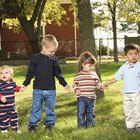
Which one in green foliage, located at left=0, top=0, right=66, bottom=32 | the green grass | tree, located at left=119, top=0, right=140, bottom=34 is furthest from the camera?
tree, located at left=119, top=0, right=140, bottom=34

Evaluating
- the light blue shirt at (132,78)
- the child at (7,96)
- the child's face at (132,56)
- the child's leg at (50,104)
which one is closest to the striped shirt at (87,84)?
the child's leg at (50,104)

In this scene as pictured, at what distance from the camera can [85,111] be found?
8977 mm

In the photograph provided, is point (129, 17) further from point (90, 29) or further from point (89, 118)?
point (89, 118)

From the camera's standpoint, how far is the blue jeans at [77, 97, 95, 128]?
8.83 m

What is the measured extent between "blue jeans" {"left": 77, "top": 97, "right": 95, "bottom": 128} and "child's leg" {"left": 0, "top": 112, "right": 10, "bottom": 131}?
133 centimetres

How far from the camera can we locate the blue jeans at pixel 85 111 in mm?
8828

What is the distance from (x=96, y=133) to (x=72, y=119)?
4120 millimetres

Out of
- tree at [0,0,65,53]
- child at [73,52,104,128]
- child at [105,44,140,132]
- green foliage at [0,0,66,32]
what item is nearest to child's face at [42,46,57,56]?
child at [73,52,104,128]

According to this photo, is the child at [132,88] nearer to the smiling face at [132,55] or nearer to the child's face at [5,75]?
the smiling face at [132,55]

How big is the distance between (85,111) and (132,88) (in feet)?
3.73

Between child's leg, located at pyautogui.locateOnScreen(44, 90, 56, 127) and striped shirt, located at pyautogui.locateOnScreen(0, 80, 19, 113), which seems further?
child's leg, located at pyautogui.locateOnScreen(44, 90, 56, 127)

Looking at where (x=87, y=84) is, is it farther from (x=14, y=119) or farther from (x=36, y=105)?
(x=14, y=119)

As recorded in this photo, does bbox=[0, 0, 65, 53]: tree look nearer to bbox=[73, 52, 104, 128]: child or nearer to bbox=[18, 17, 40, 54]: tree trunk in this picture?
bbox=[18, 17, 40, 54]: tree trunk

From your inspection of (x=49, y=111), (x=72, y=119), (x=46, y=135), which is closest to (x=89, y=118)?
(x=49, y=111)
